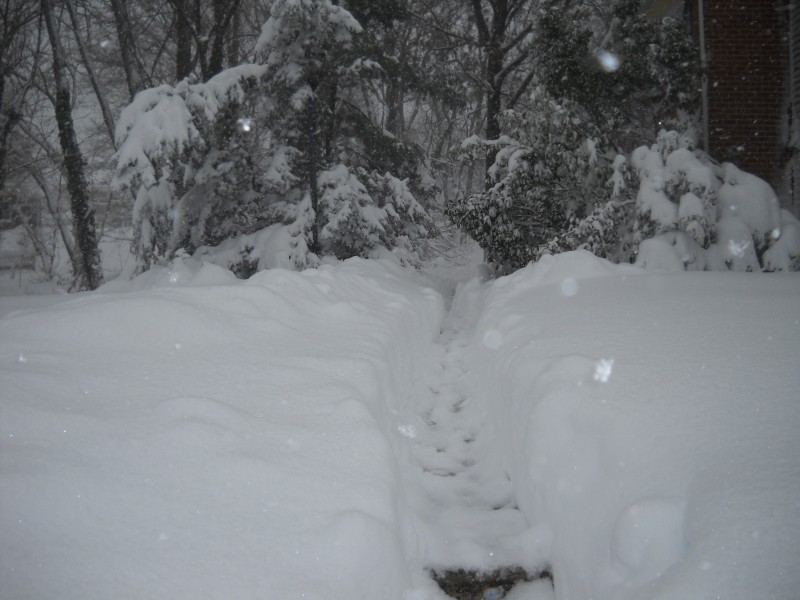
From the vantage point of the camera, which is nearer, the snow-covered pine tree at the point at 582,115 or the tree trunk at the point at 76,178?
the snow-covered pine tree at the point at 582,115

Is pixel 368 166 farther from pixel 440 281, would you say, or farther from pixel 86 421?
pixel 86 421

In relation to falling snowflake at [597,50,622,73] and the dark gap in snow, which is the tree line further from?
the dark gap in snow

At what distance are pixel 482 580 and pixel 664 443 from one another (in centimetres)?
103

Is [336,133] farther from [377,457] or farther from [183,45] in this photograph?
[377,457]

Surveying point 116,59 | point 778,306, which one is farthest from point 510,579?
point 116,59

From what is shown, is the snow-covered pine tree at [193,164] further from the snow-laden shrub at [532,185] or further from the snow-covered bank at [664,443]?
the snow-covered bank at [664,443]

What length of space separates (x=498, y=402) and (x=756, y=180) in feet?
18.0

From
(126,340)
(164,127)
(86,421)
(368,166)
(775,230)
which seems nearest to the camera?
(86,421)

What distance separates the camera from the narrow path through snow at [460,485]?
7.81ft

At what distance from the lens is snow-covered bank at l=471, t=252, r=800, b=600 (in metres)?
1.33

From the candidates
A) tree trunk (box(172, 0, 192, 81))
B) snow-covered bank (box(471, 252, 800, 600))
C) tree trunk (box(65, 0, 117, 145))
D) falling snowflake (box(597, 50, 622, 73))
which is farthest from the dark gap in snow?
tree trunk (box(65, 0, 117, 145))

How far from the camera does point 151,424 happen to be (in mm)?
2086

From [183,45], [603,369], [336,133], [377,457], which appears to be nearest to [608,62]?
[336,133]

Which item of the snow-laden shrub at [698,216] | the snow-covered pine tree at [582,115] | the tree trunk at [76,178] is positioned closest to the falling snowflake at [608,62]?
the snow-covered pine tree at [582,115]
